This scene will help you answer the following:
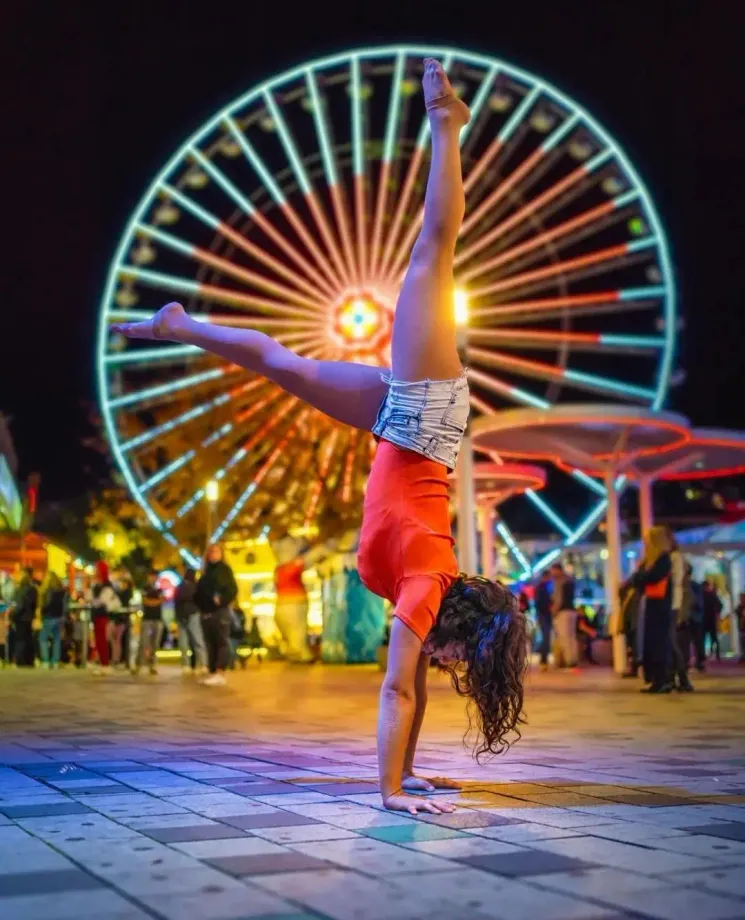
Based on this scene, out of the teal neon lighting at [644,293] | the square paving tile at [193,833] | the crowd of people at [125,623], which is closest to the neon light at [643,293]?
the teal neon lighting at [644,293]

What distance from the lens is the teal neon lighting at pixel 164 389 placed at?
2367 cm

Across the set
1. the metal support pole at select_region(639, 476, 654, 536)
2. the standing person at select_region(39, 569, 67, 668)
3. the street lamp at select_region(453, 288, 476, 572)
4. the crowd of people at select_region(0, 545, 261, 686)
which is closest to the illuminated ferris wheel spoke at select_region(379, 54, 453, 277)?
the metal support pole at select_region(639, 476, 654, 536)

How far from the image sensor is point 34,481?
59875mm

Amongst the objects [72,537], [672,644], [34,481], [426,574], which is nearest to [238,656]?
[672,644]

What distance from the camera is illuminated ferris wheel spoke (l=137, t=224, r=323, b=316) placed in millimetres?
23062

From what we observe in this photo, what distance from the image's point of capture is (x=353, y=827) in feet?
12.8

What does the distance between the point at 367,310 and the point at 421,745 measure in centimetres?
1620

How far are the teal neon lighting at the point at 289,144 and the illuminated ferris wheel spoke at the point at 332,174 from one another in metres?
0.48

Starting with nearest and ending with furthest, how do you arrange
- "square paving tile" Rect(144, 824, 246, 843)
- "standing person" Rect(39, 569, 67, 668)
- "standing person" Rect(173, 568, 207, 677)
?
"square paving tile" Rect(144, 824, 246, 843)
"standing person" Rect(173, 568, 207, 677)
"standing person" Rect(39, 569, 67, 668)

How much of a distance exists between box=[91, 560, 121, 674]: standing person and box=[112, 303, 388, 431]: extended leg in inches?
549

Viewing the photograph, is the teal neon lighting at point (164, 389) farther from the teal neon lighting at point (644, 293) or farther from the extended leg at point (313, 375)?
the extended leg at point (313, 375)

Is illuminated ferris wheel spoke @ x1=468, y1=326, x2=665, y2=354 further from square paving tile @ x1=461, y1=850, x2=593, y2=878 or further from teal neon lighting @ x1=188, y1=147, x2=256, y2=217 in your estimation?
square paving tile @ x1=461, y1=850, x2=593, y2=878

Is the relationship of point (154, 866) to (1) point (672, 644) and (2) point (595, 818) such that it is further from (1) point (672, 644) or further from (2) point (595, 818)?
(1) point (672, 644)

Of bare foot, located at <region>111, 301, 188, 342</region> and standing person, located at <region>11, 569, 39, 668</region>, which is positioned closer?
bare foot, located at <region>111, 301, 188, 342</region>
